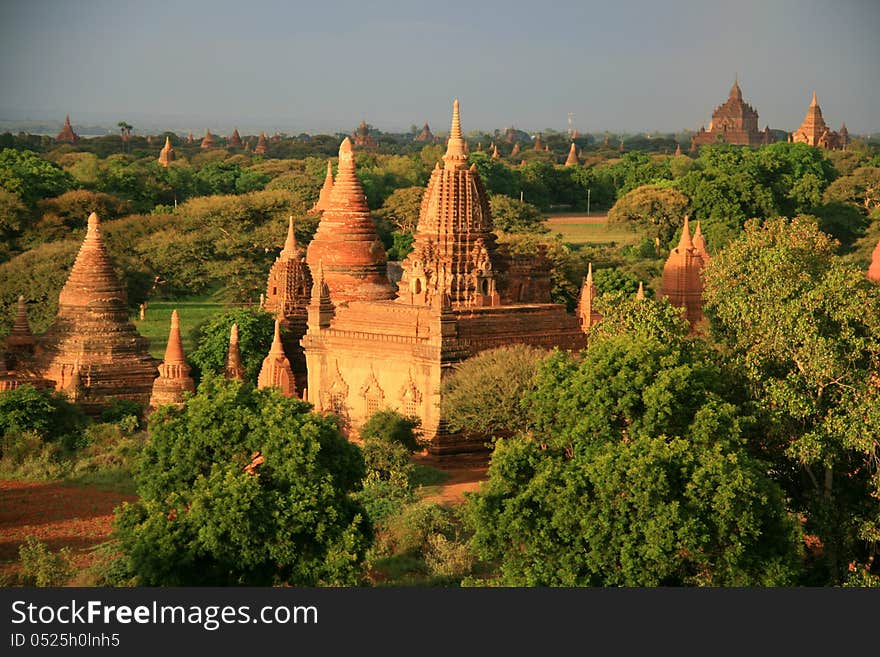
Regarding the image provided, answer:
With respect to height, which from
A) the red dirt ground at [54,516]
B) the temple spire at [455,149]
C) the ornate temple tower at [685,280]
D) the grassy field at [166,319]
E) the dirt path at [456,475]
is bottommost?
the grassy field at [166,319]

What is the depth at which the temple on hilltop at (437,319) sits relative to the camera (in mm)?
36781

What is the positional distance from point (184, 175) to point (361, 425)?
2512 inches

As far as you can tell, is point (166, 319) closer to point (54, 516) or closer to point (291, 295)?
point (291, 295)

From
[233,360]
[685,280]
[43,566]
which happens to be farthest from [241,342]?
[43,566]

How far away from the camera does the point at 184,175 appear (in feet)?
326

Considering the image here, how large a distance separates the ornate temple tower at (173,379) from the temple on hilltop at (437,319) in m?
2.42

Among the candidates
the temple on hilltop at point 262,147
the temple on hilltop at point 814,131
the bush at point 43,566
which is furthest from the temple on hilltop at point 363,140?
the bush at point 43,566

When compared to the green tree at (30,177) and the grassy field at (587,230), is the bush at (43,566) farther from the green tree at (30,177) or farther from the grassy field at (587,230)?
the grassy field at (587,230)

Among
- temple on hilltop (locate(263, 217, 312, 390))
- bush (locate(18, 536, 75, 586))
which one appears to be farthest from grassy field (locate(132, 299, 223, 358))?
bush (locate(18, 536, 75, 586))

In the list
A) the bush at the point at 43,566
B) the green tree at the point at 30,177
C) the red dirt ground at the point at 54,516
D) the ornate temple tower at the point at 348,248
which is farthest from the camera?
the green tree at the point at 30,177

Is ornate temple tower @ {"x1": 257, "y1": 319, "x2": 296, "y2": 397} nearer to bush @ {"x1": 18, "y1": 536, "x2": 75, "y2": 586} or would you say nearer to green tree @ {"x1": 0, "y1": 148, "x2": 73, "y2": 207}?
bush @ {"x1": 18, "y1": 536, "x2": 75, "y2": 586}

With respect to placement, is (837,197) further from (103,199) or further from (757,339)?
(757,339)

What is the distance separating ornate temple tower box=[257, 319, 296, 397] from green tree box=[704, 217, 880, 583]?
12442 millimetres

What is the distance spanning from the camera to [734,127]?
Result: 15462 centimetres
